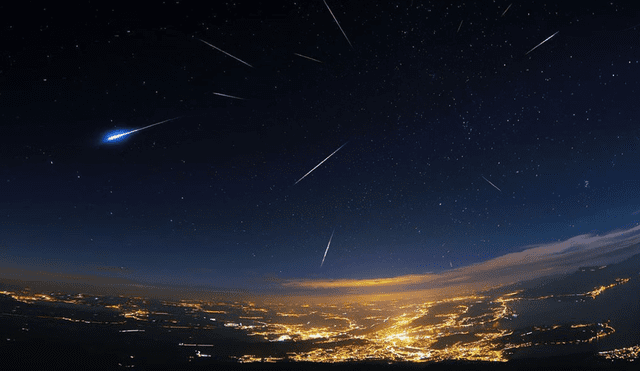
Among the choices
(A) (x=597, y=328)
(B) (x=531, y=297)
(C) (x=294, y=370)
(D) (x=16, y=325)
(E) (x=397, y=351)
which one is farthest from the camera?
(B) (x=531, y=297)

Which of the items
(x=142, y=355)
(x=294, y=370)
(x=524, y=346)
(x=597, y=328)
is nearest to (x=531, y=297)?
(x=597, y=328)

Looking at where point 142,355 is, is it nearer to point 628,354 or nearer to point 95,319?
point 95,319

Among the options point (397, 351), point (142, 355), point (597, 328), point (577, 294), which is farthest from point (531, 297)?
point (142, 355)

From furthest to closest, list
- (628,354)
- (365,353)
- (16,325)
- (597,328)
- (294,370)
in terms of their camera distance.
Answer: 1. (597,328)
2. (365,353)
3. (628,354)
4. (16,325)
5. (294,370)

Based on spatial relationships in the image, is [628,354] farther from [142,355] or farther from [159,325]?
[159,325]

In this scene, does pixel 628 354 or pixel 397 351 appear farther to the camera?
pixel 397 351

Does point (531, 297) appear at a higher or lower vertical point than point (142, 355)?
lower

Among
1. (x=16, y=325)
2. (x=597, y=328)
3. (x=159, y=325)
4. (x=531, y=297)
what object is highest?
(x=16, y=325)

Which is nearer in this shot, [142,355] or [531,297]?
[142,355]

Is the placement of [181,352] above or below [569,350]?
above
